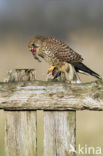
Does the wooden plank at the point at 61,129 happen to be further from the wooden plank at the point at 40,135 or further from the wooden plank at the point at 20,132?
the wooden plank at the point at 40,135

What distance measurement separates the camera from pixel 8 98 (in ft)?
13.1

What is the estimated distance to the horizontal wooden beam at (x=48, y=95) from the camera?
156 inches

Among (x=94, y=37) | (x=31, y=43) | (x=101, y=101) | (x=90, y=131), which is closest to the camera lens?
(x=101, y=101)

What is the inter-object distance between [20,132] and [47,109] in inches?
10.3

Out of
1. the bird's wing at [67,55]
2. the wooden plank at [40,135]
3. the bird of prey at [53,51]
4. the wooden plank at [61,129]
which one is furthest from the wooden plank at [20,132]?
the wooden plank at [40,135]

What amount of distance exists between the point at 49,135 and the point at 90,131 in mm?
4246

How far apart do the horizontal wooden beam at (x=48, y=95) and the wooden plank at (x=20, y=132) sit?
0.26ft

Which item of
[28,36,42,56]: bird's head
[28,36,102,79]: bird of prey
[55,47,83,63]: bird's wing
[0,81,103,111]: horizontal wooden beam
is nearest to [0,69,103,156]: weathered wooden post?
[0,81,103,111]: horizontal wooden beam

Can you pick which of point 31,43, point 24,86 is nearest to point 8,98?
point 24,86

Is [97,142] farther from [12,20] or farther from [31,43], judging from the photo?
[12,20]

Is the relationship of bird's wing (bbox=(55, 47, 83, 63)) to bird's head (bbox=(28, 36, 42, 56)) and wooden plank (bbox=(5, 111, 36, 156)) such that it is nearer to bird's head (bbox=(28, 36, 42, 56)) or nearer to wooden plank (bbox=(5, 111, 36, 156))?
bird's head (bbox=(28, 36, 42, 56))

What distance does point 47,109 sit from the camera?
4.00 metres

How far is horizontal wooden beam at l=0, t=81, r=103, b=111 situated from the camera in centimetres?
396

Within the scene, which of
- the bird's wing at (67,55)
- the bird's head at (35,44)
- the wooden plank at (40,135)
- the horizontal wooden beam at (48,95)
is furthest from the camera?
the wooden plank at (40,135)
